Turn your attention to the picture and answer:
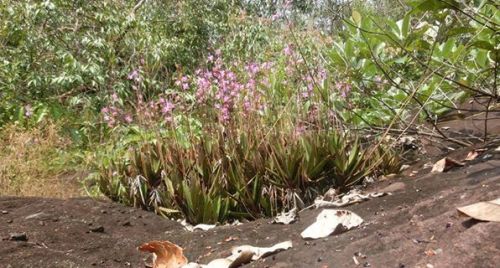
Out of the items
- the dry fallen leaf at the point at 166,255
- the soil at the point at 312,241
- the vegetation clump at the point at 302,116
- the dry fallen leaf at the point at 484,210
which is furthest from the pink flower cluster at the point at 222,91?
the dry fallen leaf at the point at 484,210

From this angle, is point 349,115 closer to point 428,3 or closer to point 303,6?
point 428,3

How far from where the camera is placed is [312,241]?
2383 millimetres

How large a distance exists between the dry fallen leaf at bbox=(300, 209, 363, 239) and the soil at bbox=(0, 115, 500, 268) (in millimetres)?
59

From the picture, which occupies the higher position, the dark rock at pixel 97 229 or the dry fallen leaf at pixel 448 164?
the dark rock at pixel 97 229

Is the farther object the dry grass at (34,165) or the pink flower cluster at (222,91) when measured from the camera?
the dry grass at (34,165)

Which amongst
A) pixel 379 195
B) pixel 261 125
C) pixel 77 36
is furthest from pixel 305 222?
pixel 77 36

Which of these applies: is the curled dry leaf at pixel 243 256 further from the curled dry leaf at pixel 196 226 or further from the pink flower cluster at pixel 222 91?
the pink flower cluster at pixel 222 91

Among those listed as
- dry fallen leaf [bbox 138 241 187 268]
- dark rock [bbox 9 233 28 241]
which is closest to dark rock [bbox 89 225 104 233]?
dark rock [bbox 9 233 28 241]

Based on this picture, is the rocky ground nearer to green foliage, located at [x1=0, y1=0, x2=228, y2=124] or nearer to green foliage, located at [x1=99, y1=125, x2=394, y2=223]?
green foliage, located at [x1=99, y1=125, x2=394, y2=223]

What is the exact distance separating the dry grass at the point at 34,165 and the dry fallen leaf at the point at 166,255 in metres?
3.13

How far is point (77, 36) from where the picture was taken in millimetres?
8133

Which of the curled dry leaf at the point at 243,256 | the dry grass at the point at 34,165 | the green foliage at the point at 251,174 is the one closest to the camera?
the curled dry leaf at the point at 243,256

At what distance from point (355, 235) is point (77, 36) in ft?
22.0

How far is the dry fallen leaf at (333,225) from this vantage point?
2.41 m
